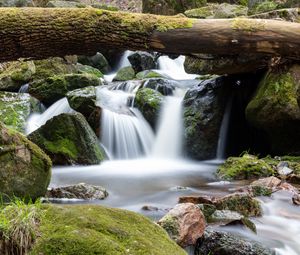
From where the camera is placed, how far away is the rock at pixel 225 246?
381 cm

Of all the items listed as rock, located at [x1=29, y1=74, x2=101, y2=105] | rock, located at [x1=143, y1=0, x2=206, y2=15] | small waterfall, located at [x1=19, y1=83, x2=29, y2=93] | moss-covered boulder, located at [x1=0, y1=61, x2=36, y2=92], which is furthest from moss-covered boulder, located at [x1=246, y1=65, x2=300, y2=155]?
rock, located at [x1=143, y1=0, x2=206, y2=15]

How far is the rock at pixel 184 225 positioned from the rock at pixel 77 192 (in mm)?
1985

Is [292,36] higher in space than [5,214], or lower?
higher

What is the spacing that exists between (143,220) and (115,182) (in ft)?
14.8

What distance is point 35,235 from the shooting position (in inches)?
95.4

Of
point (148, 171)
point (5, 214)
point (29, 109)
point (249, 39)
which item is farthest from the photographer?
point (29, 109)

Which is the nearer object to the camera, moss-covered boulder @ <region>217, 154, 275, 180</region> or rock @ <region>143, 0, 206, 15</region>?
moss-covered boulder @ <region>217, 154, 275, 180</region>

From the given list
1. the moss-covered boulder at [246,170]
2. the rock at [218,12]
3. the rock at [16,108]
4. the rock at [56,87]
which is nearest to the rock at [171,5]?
the rock at [218,12]

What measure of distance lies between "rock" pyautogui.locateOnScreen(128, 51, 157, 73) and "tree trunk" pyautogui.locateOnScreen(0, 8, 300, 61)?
Result: 8.54 meters

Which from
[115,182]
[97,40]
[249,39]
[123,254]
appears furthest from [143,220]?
[115,182]

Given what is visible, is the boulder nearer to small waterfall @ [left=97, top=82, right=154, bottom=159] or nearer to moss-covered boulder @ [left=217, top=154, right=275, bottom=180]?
small waterfall @ [left=97, top=82, right=154, bottom=159]

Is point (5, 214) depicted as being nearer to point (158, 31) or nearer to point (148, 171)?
point (158, 31)

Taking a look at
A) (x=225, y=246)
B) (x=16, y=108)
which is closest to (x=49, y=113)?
(x=16, y=108)

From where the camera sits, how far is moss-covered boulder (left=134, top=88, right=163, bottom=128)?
10.0 metres
